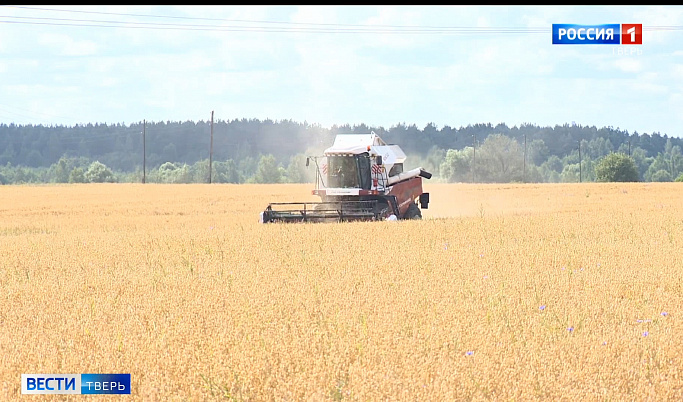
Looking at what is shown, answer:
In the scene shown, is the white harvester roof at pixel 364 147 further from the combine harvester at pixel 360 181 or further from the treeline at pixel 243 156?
the treeline at pixel 243 156

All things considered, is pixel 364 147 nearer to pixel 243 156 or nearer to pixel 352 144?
pixel 352 144

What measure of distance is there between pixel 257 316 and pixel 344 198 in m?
14.6

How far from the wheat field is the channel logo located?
0.31 feet

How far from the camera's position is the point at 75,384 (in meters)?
5.84

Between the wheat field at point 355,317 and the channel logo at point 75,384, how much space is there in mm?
95

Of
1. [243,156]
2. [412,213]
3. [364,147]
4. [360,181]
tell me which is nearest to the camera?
[360,181]

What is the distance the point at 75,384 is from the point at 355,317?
2774mm

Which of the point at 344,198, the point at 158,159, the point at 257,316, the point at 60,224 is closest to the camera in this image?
the point at 257,316

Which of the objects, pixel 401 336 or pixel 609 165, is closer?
pixel 401 336

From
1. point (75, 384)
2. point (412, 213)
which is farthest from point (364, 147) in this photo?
point (75, 384)

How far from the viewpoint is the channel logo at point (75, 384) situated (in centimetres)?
571

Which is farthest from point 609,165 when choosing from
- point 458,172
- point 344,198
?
point 344,198

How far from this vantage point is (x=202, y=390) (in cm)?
568

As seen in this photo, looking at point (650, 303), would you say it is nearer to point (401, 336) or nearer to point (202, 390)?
point (401, 336)
